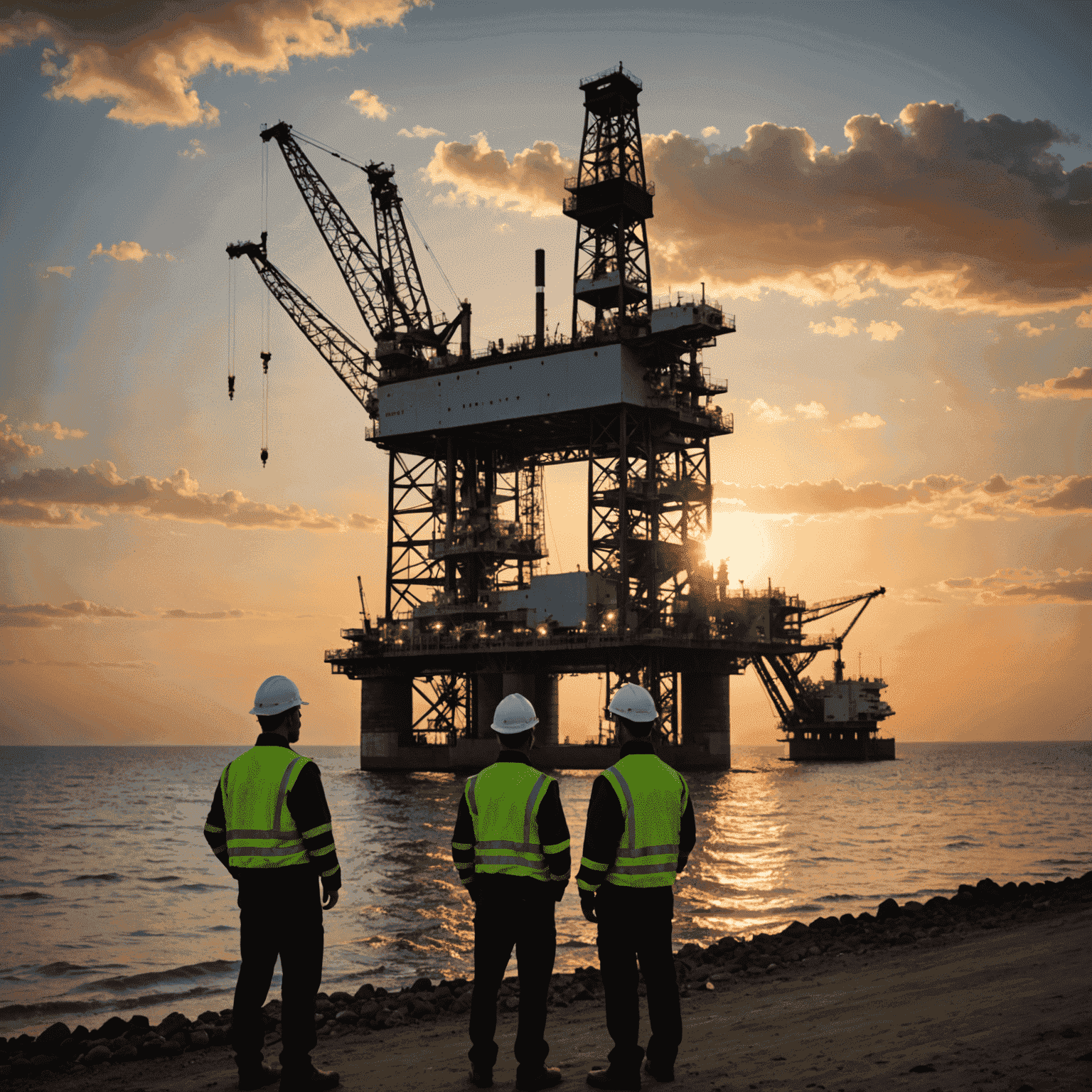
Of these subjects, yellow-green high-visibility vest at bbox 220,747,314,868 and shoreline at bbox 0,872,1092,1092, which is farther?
shoreline at bbox 0,872,1092,1092

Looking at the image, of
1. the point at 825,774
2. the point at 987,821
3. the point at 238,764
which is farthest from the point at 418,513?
the point at 238,764

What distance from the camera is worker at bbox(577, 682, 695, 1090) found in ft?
26.5

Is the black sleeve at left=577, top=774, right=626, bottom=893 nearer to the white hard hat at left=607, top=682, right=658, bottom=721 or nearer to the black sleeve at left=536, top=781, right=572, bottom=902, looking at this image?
the black sleeve at left=536, top=781, right=572, bottom=902

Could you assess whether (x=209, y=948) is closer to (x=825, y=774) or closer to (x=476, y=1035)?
(x=476, y=1035)

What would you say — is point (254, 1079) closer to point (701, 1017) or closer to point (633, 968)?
point (633, 968)

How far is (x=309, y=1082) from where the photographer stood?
27.5 feet

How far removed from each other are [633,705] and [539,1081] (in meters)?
2.75

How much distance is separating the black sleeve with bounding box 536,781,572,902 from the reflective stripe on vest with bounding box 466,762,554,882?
0.10 ft

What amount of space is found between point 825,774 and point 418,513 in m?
35.8

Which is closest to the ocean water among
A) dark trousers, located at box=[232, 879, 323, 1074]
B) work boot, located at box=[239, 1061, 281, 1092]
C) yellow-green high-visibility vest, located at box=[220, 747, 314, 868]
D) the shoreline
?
the shoreline

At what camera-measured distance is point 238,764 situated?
8203mm

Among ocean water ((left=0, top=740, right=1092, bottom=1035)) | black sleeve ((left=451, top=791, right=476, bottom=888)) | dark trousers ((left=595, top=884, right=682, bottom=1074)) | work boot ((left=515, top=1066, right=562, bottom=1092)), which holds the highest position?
black sleeve ((left=451, top=791, right=476, bottom=888))

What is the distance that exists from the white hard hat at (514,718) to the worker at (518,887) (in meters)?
0.06

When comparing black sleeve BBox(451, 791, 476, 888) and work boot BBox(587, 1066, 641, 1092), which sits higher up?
black sleeve BBox(451, 791, 476, 888)
